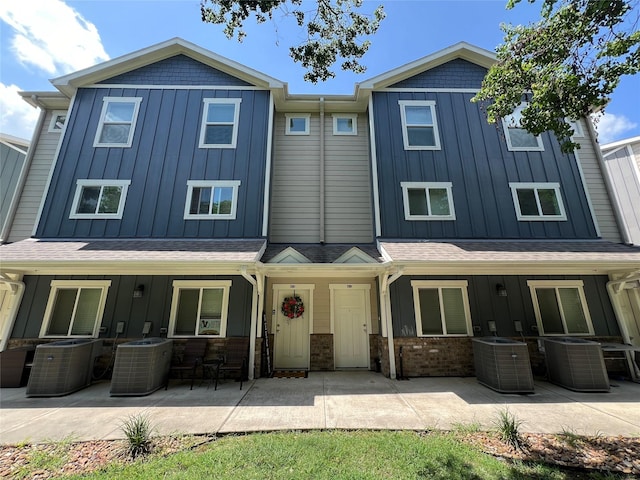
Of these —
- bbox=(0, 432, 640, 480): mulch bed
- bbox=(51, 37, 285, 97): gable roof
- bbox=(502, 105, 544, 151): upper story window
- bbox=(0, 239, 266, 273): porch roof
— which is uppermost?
bbox=(51, 37, 285, 97): gable roof

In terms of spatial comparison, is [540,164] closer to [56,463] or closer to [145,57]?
[56,463]

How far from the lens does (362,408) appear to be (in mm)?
4762

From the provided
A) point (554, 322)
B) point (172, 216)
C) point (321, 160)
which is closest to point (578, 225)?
point (554, 322)

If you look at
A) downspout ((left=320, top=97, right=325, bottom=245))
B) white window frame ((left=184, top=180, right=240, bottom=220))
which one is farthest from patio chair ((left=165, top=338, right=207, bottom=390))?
downspout ((left=320, top=97, right=325, bottom=245))

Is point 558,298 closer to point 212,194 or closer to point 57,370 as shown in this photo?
point 212,194

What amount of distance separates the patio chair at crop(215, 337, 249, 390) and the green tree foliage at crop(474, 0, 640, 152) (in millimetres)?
7810

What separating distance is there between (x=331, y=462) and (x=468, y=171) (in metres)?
8.38

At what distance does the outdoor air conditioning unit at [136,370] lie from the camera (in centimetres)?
553

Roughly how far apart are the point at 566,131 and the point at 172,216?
9.47 metres

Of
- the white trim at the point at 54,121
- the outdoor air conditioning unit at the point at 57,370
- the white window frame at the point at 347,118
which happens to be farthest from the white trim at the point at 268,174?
the white trim at the point at 54,121

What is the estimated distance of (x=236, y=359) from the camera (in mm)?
6539

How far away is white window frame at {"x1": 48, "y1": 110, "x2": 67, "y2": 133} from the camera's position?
29.8 ft

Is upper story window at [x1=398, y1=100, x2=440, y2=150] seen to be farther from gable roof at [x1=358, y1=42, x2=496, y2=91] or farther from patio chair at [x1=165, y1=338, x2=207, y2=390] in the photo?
patio chair at [x1=165, y1=338, x2=207, y2=390]

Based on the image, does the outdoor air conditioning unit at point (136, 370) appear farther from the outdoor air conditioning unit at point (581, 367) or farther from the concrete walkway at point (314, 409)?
the outdoor air conditioning unit at point (581, 367)
